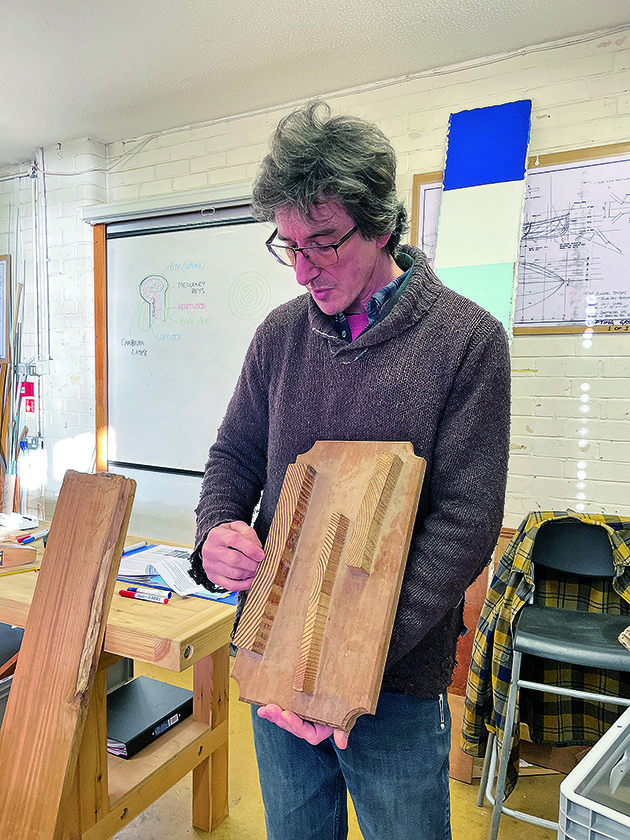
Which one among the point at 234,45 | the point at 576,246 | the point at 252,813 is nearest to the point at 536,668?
the point at 252,813

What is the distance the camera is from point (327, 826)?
0.99 metres

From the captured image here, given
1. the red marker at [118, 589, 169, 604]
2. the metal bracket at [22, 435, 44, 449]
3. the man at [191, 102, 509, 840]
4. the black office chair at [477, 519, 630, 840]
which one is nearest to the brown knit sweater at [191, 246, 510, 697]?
the man at [191, 102, 509, 840]

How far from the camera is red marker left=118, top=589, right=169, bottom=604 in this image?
1.52 metres

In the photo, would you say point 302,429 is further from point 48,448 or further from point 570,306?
point 48,448

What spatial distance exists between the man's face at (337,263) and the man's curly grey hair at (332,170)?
0.01 meters

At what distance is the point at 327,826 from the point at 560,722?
1.11 metres

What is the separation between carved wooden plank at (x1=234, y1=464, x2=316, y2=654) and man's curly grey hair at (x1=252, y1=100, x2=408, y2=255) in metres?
0.37

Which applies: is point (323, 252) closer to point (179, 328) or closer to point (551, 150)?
point (551, 150)

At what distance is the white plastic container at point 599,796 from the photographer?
0.56 meters

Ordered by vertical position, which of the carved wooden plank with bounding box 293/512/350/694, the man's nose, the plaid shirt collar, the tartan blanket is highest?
the man's nose

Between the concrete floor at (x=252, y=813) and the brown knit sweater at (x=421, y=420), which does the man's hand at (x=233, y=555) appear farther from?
the concrete floor at (x=252, y=813)

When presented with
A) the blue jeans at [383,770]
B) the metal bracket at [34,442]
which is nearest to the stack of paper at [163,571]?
the blue jeans at [383,770]

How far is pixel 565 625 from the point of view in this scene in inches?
65.4

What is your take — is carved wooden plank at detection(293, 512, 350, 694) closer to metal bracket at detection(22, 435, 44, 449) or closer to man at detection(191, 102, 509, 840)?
man at detection(191, 102, 509, 840)
